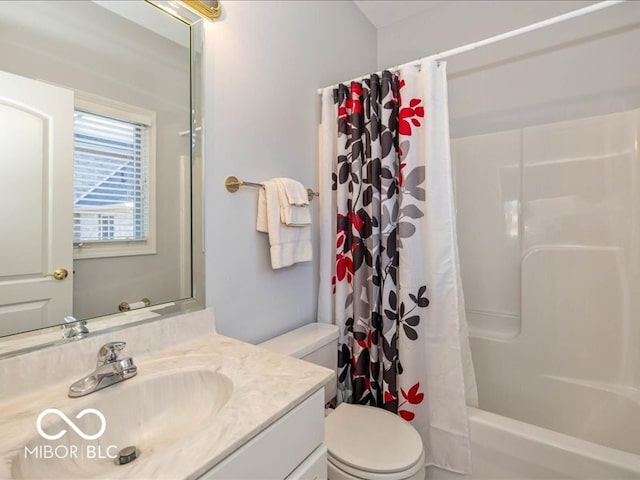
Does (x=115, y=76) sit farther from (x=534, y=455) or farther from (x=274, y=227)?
(x=534, y=455)

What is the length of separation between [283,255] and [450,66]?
5.48ft

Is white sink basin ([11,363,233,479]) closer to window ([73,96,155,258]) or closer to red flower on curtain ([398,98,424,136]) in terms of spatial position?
window ([73,96,155,258])

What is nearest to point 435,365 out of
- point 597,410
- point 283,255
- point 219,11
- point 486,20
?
point 283,255

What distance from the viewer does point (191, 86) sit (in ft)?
3.56

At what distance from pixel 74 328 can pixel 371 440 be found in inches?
39.2

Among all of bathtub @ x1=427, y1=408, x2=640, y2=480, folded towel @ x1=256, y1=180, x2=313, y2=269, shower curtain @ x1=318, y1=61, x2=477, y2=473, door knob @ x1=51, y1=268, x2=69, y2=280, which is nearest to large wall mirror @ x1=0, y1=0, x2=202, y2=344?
door knob @ x1=51, y1=268, x2=69, y2=280

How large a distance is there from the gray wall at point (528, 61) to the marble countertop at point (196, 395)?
1.83 m

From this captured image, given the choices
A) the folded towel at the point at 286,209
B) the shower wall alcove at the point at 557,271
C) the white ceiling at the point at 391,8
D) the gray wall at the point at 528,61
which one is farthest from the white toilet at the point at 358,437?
the white ceiling at the point at 391,8

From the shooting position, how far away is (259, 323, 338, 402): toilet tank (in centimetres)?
125

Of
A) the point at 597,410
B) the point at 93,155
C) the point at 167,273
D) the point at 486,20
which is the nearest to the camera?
the point at 93,155

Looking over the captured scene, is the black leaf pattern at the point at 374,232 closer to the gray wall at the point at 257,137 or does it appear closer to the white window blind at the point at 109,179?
the gray wall at the point at 257,137

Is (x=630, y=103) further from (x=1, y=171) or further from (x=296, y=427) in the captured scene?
(x=1, y=171)

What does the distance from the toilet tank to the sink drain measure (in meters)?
0.58

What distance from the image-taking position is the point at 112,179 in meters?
0.93
